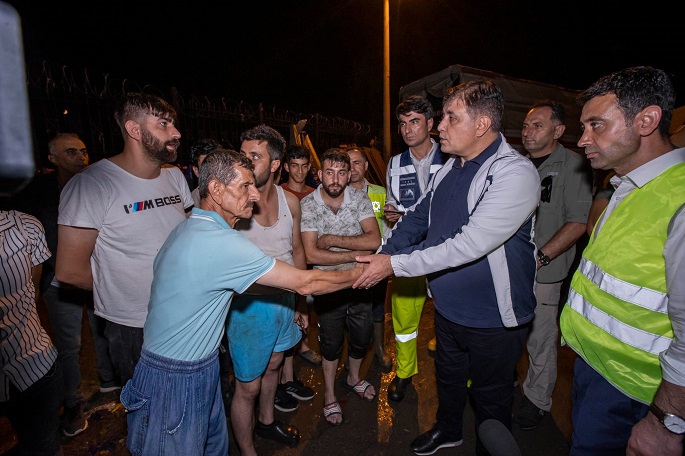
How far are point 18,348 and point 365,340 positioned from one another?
2667 mm

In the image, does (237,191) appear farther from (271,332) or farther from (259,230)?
(271,332)

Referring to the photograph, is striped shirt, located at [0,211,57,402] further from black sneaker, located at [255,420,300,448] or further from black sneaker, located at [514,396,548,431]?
black sneaker, located at [514,396,548,431]

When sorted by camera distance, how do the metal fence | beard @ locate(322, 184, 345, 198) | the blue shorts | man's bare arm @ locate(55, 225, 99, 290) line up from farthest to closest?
the metal fence → beard @ locate(322, 184, 345, 198) → the blue shorts → man's bare arm @ locate(55, 225, 99, 290)

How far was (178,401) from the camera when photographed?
1.94 meters

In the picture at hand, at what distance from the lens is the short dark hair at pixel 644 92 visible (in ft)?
5.42

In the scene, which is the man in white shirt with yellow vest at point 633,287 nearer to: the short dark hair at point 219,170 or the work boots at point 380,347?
the short dark hair at point 219,170

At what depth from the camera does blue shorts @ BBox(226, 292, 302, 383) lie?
2621mm

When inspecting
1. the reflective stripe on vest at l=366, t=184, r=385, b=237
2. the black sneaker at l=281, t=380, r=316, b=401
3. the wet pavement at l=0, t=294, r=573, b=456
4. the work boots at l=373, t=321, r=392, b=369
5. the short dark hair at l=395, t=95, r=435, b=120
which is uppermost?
the short dark hair at l=395, t=95, r=435, b=120

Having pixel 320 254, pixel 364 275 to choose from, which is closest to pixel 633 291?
pixel 364 275

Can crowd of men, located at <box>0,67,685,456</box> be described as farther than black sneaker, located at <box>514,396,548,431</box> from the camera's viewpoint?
No

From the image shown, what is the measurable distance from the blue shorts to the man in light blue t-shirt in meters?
0.48

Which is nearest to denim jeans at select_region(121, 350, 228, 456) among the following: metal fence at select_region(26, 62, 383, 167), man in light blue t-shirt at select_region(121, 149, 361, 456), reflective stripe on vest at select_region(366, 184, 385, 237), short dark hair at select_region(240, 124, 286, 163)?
man in light blue t-shirt at select_region(121, 149, 361, 456)

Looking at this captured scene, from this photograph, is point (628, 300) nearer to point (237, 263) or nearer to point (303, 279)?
point (303, 279)

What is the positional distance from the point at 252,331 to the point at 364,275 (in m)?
0.95
